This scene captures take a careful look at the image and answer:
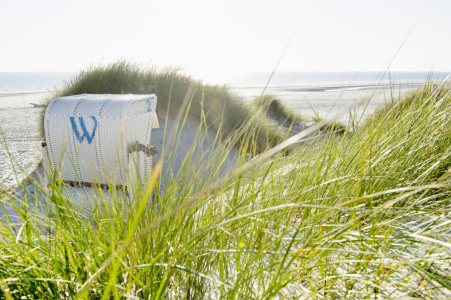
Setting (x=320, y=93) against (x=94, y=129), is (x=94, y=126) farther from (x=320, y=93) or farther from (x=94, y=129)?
(x=320, y=93)

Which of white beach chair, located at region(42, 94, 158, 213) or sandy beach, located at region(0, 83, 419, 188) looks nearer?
sandy beach, located at region(0, 83, 419, 188)

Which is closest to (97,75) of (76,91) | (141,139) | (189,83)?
(76,91)

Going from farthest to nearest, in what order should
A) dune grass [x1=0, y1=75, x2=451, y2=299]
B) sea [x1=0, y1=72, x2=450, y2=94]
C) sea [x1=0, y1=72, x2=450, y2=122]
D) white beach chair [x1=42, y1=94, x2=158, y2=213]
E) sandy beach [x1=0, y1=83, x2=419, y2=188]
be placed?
white beach chair [x1=42, y1=94, x2=158, y2=213] < sea [x1=0, y1=72, x2=450, y2=94] < sea [x1=0, y1=72, x2=450, y2=122] < sandy beach [x1=0, y1=83, x2=419, y2=188] < dune grass [x1=0, y1=75, x2=451, y2=299]

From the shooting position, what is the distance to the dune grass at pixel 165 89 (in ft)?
20.1

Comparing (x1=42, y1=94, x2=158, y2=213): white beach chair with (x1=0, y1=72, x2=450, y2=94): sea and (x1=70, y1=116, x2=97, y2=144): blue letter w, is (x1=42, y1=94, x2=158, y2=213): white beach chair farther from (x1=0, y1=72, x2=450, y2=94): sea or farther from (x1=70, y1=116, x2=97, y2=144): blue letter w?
(x1=0, y1=72, x2=450, y2=94): sea

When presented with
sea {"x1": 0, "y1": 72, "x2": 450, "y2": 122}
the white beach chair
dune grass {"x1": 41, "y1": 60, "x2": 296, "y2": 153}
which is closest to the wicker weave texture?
the white beach chair

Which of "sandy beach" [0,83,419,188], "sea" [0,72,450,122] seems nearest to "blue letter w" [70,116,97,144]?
"sandy beach" [0,83,419,188]

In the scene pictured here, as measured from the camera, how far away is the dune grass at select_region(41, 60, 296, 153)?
6113 mm

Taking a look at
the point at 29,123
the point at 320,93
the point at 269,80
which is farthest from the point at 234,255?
the point at 320,93

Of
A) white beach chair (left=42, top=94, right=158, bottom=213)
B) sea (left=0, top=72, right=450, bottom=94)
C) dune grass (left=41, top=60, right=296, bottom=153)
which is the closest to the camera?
sea (left=0, top=72, right=450, bottom=94)

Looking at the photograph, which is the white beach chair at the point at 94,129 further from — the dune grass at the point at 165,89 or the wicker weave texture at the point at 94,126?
the dune grass at the point at 165,89

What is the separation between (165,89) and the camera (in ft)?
20.8

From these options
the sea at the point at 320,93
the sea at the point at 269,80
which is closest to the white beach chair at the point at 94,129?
the sea at the point at 320,93

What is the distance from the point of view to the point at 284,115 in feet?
31.2
